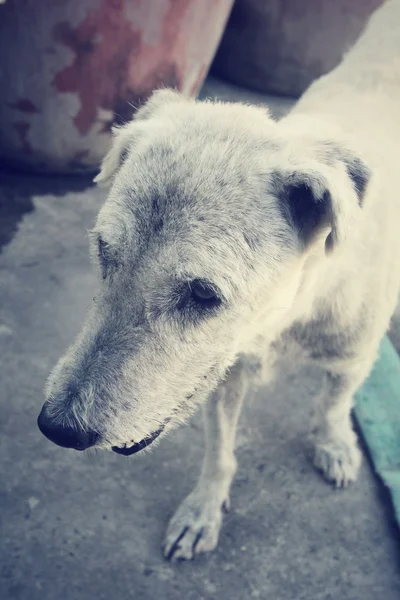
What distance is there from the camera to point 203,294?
71.0 inches

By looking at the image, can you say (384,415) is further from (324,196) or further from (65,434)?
(65,434)

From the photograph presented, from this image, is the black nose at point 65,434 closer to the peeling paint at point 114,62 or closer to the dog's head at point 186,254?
the dog's head at point 186,254

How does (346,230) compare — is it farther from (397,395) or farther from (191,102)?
(397,395)

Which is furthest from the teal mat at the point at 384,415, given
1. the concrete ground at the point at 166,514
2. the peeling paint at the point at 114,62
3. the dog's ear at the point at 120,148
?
the peeling paint at the point at 114,62

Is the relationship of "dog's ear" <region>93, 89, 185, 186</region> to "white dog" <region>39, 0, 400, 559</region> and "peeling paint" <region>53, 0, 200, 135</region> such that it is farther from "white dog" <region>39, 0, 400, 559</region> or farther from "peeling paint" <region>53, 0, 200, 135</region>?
"peeling paint" <region>53, 0, 200, 135</region>

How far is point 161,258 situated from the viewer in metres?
1.76

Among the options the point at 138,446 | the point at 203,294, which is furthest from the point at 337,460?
the point at 203,294

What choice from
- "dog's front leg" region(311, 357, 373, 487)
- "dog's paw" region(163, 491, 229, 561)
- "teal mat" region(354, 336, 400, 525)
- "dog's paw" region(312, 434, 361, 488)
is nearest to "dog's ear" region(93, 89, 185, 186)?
"dog's front leg" region(311, 357, 373, 487)

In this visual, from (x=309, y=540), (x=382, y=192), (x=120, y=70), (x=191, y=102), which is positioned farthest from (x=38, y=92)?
(x=309, y=540)

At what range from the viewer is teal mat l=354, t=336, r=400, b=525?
3.07m

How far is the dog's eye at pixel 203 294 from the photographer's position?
1785 millimetres

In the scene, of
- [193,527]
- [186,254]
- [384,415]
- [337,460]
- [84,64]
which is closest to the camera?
[186,254]

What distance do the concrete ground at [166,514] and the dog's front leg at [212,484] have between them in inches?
2.5

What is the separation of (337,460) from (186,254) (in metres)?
1.75
